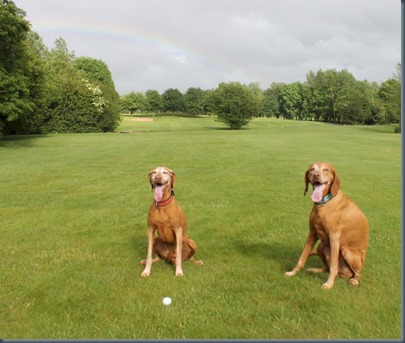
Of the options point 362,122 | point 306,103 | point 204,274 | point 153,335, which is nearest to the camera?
point 153,335

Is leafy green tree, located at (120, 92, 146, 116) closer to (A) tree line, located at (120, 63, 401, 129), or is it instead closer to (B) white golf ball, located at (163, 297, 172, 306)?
(A) tree line, located at (120, 63, 401, 129)

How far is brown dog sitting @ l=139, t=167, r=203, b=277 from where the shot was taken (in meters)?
5.67

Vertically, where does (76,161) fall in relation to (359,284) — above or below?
below

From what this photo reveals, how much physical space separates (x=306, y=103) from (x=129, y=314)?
12865 centimetres

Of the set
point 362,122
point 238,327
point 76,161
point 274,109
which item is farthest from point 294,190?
point 274,109

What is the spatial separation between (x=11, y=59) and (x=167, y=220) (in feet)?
109

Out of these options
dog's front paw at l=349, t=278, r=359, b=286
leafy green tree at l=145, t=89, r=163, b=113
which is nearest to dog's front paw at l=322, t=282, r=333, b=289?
dog's front paw at l=349, t=278, r=359, b=286

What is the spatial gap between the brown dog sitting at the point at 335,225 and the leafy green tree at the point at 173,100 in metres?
141

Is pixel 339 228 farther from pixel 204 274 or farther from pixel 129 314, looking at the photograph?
pixel 129 314

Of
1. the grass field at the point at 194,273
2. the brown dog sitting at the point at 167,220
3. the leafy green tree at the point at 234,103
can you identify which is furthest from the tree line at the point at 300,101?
the brown dog sitting at the point at 167,220

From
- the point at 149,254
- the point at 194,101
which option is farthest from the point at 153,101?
the point at 149,254

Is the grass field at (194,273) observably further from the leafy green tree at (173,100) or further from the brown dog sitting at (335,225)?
the leafy green tree at (173,100)

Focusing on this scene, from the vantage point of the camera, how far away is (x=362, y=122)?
342 feet

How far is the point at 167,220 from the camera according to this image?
5.81 m
